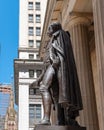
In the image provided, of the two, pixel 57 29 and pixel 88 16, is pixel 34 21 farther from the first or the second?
pixel 57 29

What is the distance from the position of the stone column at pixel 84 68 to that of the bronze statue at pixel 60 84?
8.91 m

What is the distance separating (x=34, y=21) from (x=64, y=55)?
229ft

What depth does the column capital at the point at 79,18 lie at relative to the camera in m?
19.5

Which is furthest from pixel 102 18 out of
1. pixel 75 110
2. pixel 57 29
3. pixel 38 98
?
pixel 38 98

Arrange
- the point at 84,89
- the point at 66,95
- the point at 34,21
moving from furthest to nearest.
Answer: the point at 34,21, the point at 84,89, the point at 66,95

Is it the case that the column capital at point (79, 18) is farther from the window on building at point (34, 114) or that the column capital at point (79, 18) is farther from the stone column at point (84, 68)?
the window on building at point (34, 114)

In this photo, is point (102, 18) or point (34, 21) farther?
point (34, 21)

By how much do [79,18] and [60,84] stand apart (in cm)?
1190

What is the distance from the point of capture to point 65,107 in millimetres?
7980

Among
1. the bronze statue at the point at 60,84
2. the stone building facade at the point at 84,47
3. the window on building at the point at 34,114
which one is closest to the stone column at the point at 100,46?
the stone building facade at the point at 84,47

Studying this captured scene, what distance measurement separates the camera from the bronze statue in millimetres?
7969

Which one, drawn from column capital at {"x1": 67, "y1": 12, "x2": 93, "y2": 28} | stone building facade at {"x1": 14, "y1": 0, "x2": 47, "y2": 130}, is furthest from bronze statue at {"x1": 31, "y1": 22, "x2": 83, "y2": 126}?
stone building facade at {"x1": 14, "y1": 0, "x2": 47, "y2": 130}

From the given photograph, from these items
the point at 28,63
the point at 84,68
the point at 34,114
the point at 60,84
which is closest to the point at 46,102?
the point at 60,84

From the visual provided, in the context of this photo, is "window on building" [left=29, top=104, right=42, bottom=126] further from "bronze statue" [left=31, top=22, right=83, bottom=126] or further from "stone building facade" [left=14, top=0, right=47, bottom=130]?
"bronze statue" [left=31, top=22, right=83, bottom=126]
